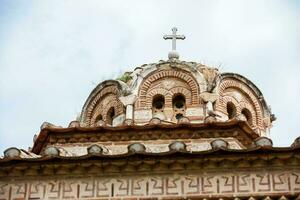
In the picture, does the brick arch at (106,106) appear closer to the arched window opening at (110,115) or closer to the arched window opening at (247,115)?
the arched window opening at (110,115)

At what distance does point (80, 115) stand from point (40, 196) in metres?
7.94

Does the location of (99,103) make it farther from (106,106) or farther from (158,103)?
(158,103)

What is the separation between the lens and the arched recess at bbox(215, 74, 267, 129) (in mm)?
22484

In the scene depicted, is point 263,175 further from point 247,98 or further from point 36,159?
point 247,98

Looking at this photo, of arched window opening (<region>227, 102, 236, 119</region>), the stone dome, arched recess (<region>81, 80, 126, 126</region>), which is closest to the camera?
the stone dome

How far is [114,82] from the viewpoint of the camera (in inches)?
899

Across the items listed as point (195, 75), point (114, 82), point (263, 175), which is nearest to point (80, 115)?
point (114, 82)

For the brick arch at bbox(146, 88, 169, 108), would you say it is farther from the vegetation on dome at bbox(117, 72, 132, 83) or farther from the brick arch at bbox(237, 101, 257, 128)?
the brick arch at bbox(237, 101, 257, 128)

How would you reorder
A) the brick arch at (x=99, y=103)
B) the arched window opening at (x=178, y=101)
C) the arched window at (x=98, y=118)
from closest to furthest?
the arched window opening at (x=178, y=101), the brick arch at (x=99, y=103), the arched window at (x=98, y=118)

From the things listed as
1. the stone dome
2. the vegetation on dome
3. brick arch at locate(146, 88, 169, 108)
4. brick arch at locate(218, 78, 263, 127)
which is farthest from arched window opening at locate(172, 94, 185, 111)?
the vegetation on dome

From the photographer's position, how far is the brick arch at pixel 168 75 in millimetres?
21953

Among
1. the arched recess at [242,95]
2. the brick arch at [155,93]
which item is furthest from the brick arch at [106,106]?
the arched recess at [242,95]

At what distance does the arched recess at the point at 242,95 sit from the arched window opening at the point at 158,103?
1.85 metres

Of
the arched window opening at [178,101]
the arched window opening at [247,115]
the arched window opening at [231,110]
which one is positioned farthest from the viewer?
the arched window opening at [247,115]
